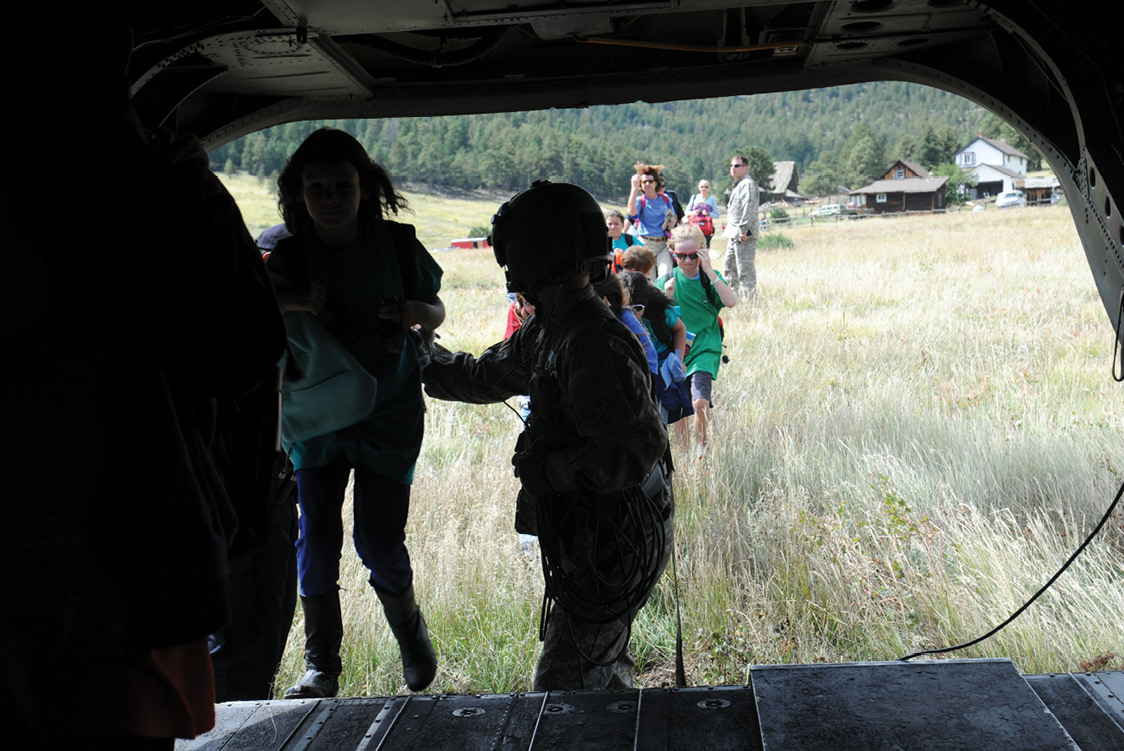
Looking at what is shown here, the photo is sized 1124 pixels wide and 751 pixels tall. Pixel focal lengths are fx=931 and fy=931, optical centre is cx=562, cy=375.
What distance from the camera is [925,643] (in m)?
4.32

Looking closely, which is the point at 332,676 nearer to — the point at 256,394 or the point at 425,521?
the point at 256,394

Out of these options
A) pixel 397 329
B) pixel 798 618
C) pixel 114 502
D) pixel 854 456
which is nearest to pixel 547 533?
pixel 397 329

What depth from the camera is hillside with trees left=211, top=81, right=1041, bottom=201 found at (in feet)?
146

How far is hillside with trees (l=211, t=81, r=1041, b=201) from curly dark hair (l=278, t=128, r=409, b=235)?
1049cm

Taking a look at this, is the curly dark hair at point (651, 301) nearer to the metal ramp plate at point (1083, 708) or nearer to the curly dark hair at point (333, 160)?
the curly dark hair at point (333, 160)

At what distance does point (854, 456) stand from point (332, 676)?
4.24m

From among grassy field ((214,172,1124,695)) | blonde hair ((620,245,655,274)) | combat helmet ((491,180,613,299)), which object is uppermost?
combat helmet ((491,180,613,299))

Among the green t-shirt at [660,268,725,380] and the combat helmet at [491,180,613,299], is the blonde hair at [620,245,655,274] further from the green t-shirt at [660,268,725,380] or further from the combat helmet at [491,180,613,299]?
the combat helmet at [491,180,613,299]

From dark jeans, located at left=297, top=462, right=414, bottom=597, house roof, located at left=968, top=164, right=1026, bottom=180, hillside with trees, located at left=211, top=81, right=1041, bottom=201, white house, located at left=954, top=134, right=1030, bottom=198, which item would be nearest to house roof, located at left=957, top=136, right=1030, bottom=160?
white house, located at left=954, top=134, right=1030, bottom=198

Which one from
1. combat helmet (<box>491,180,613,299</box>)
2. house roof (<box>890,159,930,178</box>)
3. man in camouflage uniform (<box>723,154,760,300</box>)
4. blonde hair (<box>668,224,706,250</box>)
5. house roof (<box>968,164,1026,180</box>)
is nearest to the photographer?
combat helmet (<box>491,180,613,299</box>)

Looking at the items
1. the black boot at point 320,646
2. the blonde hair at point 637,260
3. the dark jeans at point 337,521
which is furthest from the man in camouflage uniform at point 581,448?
the blonde hair at point 637,260

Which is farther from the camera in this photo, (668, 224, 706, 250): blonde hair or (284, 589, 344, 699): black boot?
(668, 224, 706, 250): blonde hair

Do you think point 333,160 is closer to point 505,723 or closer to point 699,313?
point 505,723

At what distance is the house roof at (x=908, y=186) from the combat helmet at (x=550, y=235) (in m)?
A: 64.7
